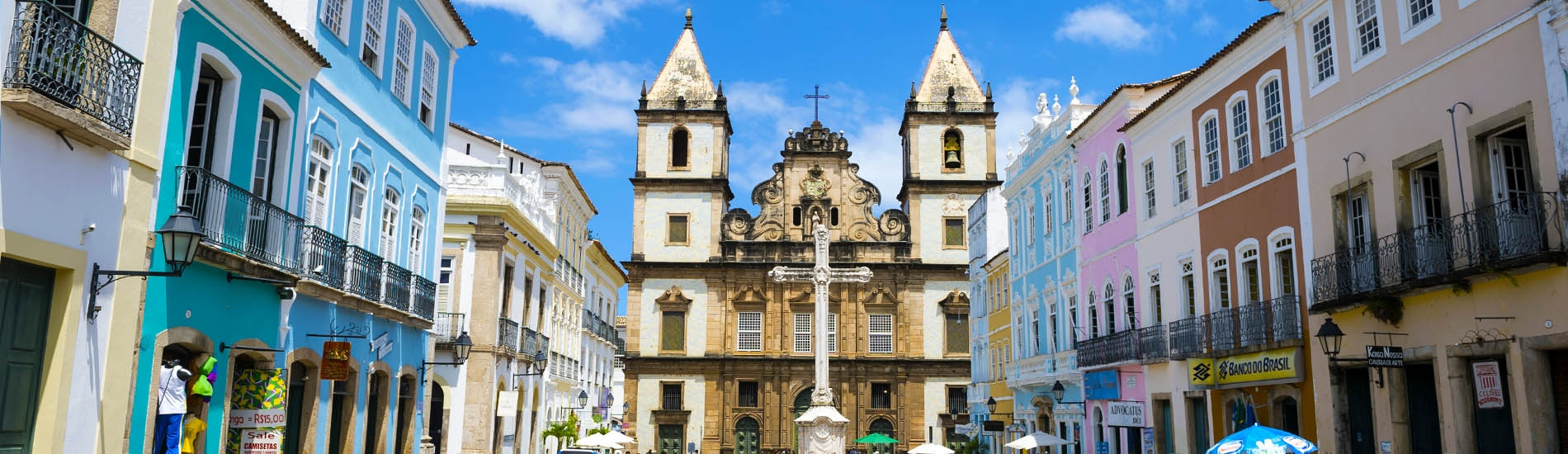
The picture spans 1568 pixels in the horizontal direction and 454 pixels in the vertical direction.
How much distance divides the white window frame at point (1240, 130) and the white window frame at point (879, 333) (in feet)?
116

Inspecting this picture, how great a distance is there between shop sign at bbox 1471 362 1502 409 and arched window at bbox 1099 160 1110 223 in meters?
12.7

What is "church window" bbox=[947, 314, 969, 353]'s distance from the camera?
55.0 metres

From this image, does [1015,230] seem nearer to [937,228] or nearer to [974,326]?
[974,326]

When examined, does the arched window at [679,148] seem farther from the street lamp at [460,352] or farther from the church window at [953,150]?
the street lamp at [460,352]

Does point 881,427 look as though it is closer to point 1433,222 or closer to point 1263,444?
point 1433,222

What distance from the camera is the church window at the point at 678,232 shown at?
2216 inches

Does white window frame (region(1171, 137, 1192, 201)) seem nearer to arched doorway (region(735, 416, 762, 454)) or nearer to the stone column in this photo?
the stone column

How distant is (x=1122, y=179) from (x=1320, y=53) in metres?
8.21

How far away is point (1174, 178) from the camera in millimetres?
22906

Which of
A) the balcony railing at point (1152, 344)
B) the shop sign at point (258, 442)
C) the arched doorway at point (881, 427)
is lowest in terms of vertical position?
the shop sign at point (258, 442)

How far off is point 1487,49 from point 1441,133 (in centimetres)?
122

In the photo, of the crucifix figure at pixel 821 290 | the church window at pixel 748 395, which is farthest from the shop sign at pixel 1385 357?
the church window at pixel 748 395

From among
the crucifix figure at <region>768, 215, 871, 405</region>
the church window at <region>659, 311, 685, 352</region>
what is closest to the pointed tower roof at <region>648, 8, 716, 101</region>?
the church window at <region>659, 311, 685, 352</region>

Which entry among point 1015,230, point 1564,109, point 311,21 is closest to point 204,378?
point 311,21
